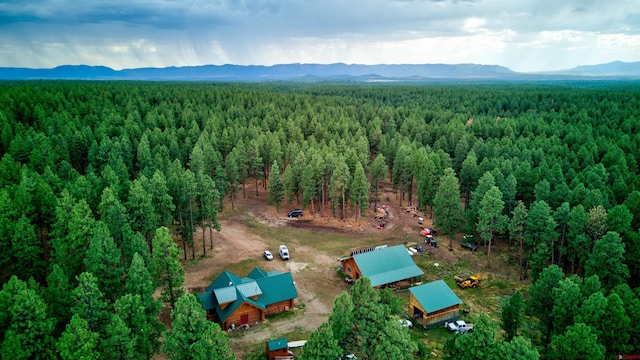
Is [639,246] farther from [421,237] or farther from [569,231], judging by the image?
[421,237]

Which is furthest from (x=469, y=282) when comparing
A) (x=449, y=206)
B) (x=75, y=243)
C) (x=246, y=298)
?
A: (x=75, y=243)

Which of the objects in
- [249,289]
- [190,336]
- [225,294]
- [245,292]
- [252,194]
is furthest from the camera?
[252,194]

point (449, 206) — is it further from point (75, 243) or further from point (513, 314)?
point (75, 243)

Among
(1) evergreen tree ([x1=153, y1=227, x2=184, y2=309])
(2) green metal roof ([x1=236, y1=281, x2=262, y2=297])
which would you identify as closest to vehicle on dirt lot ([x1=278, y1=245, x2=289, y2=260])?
(2) green metal roof ([x1=236, y1=281, x2=262, y2=297])

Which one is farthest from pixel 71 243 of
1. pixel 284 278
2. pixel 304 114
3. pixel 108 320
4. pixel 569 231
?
pixel 304 114

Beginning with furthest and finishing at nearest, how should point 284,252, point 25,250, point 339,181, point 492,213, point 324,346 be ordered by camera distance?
point 339,181 → point 284,252 → point 492,213 → point 25,250 → point 324,346

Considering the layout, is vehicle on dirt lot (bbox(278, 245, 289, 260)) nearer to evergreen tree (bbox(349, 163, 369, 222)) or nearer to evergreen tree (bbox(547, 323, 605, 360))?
evergreen tree (bbox(349, 163, 369, 222))
